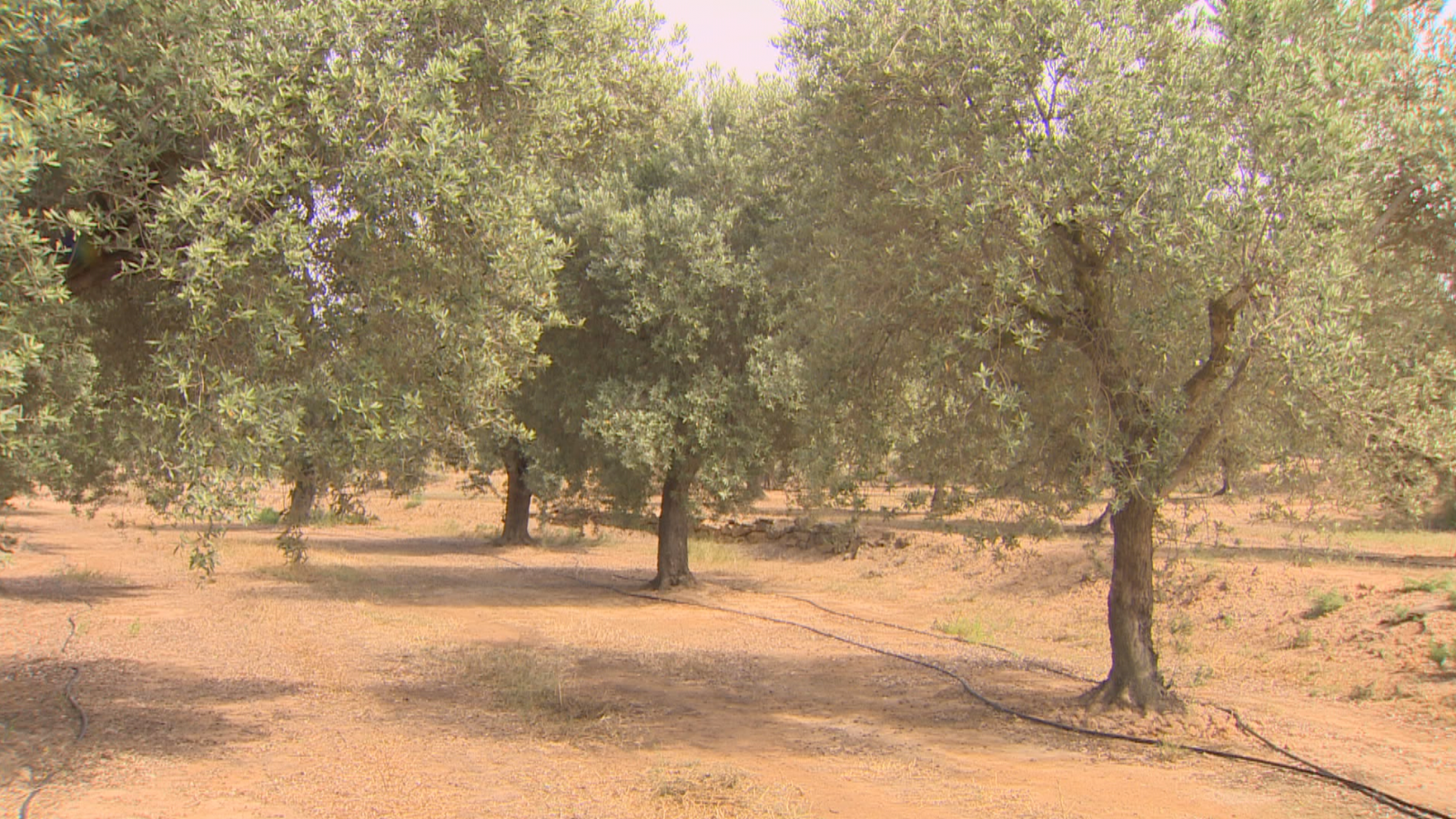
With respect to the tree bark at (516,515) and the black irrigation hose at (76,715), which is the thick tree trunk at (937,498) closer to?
the black irrigation hose at (76,715)

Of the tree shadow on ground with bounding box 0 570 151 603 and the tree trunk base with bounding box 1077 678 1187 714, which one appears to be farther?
the tree shadow on ground with bounding box 0 570 151 603

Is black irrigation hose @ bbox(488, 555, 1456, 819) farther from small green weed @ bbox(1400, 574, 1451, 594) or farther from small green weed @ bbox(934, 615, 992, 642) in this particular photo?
small green weed @ bbox(1400, 574, 1451, 594)

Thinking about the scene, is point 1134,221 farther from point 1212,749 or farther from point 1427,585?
point 1427,585

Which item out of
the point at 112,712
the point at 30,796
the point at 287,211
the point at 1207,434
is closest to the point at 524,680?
the point at 112,712

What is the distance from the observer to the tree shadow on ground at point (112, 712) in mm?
9719

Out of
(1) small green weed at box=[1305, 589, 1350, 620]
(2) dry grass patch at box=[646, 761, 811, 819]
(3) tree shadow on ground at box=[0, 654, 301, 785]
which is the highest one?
(1) small green weed at box=[1305, 589, 1350, 620]

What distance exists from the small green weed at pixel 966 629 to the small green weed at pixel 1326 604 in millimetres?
4820

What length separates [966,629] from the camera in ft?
57.0

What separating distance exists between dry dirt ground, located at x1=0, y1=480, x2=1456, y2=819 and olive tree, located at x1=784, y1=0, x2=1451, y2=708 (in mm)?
2319

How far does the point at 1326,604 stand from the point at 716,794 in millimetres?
11212

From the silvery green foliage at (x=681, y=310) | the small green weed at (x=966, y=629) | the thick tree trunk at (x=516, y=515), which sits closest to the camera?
the small green weed at (x=966, y=629)

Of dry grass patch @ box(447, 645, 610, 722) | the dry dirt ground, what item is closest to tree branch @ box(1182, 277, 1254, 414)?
Result: the dry dirt ground

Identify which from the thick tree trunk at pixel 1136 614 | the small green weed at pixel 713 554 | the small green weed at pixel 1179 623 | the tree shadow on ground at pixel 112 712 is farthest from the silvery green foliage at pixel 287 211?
the small green weed at pixel 713 554

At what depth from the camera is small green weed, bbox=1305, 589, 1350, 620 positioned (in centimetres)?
1511
